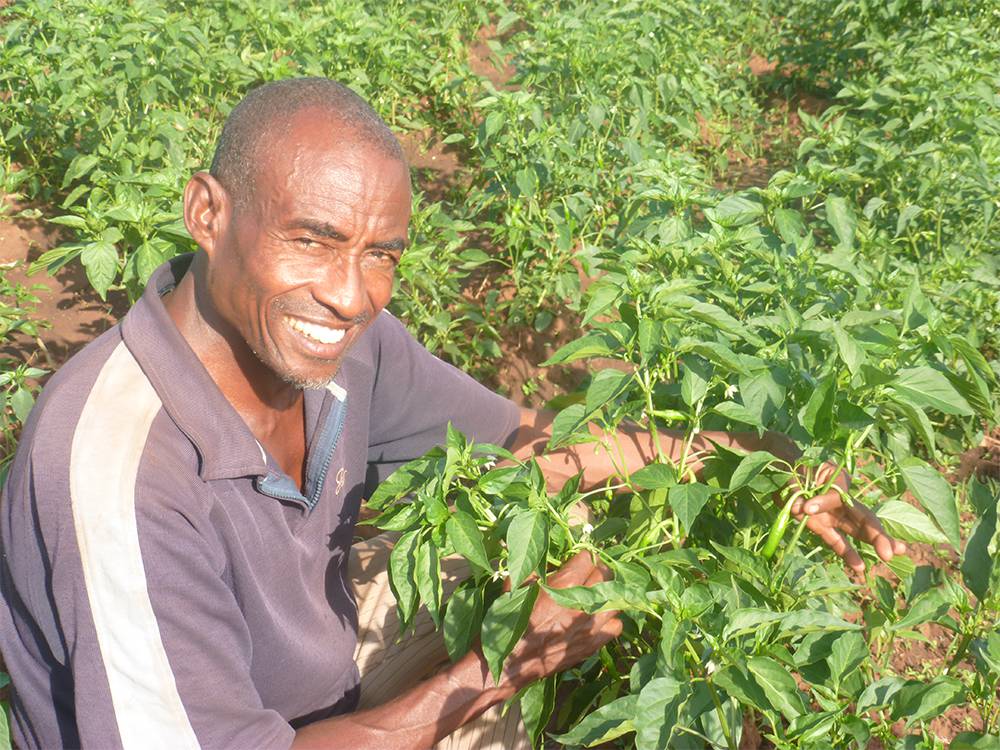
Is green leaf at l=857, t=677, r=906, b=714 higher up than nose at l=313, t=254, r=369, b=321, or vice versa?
nose at l=313, t=254, r=369, b=321

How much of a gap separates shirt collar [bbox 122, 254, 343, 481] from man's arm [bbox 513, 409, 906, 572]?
1.73ft

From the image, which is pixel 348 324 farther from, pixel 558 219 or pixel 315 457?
pixel 558 219

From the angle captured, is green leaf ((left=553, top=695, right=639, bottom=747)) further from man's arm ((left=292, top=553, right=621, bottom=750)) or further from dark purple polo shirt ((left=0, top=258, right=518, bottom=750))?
dark purple polo shirt ((left=0, top=258, right=518, bottom=750))

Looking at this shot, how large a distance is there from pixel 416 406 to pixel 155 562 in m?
0.86

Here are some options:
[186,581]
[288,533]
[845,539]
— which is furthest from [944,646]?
[186,581]

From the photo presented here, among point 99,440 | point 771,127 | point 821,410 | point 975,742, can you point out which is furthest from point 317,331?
point 771,127

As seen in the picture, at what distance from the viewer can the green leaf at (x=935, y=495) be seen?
5.44 ft

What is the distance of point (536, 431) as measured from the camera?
2.33 metres

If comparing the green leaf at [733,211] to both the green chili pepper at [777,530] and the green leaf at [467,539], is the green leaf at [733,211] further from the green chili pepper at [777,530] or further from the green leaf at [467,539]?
the green leaf at [467,539]

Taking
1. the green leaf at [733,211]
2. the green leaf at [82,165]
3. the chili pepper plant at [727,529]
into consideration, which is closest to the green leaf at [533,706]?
the chili pepper plant at [727,529]

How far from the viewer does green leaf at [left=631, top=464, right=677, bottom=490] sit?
1.71 meters

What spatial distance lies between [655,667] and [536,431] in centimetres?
78

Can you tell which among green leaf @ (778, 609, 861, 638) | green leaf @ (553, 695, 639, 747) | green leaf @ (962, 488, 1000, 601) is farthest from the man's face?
green leaf @ (962, 488, 1000, 601)

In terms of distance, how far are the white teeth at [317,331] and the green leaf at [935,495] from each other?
984 millimetres
